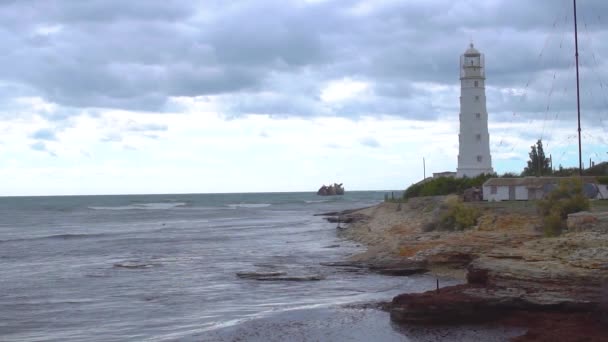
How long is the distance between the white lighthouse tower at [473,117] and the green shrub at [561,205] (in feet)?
74.3

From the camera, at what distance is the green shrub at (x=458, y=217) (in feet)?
114

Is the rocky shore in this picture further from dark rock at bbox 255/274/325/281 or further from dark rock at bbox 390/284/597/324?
dark rock at bbox 255/274/325/281

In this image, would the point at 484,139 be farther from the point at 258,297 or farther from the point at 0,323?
the point at 0,323

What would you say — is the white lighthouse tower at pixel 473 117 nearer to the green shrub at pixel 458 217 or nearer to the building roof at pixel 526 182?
the building roof at pixel 526 182

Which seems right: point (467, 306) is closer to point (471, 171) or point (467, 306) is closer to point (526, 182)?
point (526, 182)

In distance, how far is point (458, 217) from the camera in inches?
1406

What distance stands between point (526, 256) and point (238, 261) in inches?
666

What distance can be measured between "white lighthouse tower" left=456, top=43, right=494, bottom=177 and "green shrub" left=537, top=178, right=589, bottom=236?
22.6 metres

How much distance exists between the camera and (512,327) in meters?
15.7

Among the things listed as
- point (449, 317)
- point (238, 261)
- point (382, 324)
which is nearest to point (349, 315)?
point (382, 324)

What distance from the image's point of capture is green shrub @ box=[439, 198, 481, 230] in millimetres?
34872

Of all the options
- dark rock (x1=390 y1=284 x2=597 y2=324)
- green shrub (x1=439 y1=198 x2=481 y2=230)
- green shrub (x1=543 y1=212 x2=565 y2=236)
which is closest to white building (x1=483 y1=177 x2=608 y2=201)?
green shrub (x1=439 y1=198 x2=481 y2=230)

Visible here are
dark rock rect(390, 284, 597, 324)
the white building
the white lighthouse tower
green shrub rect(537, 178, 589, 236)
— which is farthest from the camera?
the white lighthouse tower

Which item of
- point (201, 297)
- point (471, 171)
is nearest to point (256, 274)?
point (201, 297)
